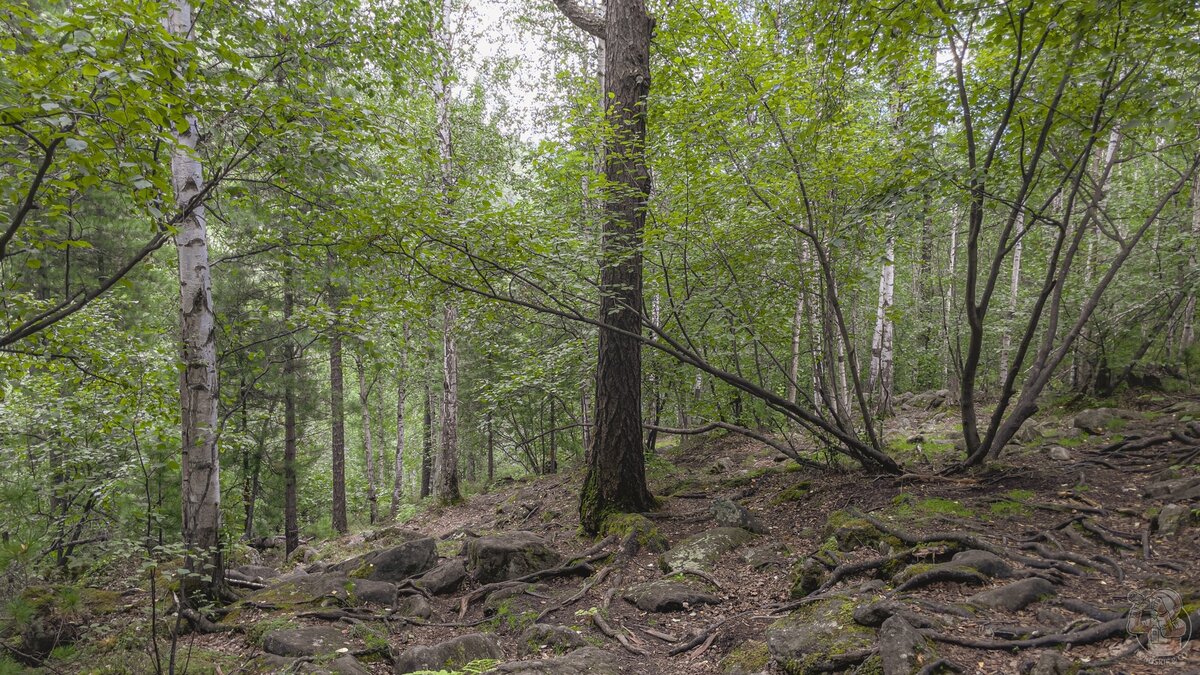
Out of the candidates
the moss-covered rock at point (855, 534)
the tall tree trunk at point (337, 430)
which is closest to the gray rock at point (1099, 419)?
the moss-covered rock at point (855, 534)

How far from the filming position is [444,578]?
6473 millimetres

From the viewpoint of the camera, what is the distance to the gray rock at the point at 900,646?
291 cm

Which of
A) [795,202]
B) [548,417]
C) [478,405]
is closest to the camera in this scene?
[795,202]

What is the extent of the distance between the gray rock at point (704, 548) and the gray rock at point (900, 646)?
2.62m

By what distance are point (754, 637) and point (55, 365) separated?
6796 millimetres

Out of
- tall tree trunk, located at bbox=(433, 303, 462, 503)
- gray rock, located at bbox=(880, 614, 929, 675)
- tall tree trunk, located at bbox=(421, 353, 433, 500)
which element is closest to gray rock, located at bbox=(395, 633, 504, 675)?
gray rock, located at bbox=(880, 614, 929, 675)

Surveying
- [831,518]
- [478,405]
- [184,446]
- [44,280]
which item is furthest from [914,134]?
[44,280]

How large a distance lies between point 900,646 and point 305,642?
4727 millimetres

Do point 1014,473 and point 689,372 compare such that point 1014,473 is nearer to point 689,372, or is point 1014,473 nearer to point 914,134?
point 914,134

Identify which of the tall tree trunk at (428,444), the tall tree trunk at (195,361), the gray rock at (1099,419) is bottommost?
the tall tree trunk at (428,444)

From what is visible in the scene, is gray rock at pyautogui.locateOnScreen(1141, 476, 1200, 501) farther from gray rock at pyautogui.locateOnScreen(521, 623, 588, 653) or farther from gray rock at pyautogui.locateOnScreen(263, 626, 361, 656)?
gray rock at pyautogui.locateOnScreen(263, 626, 361, 656)

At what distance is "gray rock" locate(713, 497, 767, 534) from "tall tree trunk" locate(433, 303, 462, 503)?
7.51m

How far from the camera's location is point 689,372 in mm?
10867

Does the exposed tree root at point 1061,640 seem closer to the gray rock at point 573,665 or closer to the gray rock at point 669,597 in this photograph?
the gray rock at point 573,665
